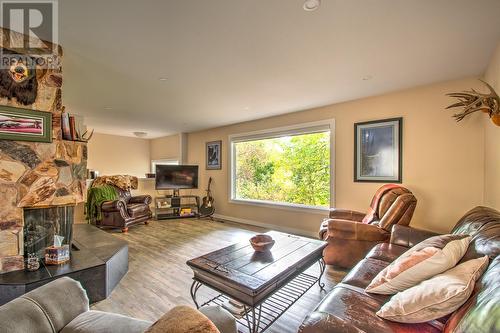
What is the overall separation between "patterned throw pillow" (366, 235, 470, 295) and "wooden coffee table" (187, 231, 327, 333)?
64 centimetres

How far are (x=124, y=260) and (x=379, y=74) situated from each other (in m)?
3.87

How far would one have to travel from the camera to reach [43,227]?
228 centimetres

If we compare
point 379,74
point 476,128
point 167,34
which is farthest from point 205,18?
point 476,128

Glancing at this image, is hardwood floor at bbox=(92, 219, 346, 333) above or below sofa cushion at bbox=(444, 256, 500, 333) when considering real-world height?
below

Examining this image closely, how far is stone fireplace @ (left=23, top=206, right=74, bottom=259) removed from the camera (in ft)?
7.10

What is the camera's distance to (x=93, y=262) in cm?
228

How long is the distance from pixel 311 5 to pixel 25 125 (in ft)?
8.63

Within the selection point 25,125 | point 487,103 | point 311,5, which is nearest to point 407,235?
point 487,103

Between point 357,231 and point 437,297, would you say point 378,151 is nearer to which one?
point 357,231

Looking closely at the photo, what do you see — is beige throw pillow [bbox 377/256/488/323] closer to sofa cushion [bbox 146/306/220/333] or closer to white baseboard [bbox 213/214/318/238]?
sofa cushion [bbox 146/306/220/333]

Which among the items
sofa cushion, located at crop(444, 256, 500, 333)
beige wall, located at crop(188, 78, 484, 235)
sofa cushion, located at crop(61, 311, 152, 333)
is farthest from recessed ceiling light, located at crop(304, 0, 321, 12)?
beige wall, located at crop(188, 78, 484, 235)

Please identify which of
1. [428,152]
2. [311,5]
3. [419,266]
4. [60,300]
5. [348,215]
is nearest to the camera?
[60,300]

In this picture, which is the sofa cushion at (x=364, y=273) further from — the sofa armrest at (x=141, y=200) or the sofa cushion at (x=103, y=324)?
the sofa armrest at (x=141, y=200)

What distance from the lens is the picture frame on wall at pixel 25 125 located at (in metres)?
1.97
